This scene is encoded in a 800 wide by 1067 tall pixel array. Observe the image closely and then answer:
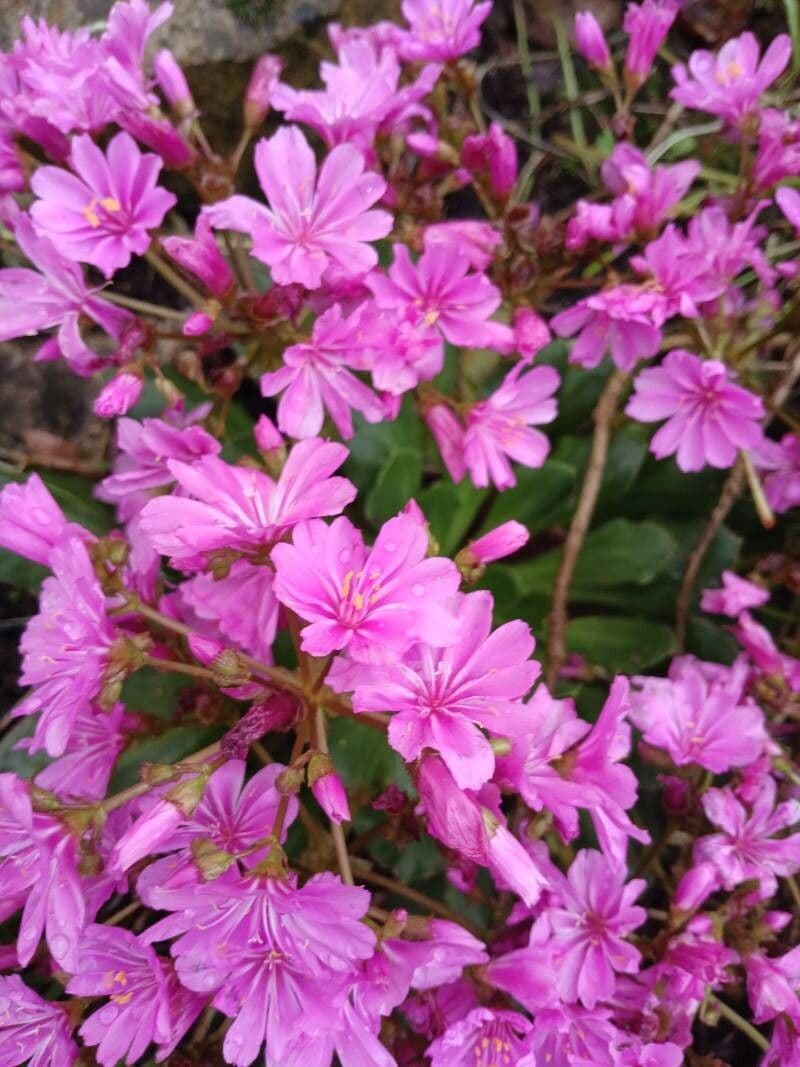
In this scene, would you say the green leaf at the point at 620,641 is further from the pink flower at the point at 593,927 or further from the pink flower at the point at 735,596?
the pink flower at the point at 593,927

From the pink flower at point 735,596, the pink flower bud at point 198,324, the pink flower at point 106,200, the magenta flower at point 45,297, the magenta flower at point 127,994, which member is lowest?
the pink flower at point 735,596

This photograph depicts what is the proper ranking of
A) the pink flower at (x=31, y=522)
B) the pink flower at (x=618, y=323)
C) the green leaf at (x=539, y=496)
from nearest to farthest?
the pink flower at (x=31, y=522)
the pink flower at (x=618, y=323)
the green leaf at (x=539, y=496)

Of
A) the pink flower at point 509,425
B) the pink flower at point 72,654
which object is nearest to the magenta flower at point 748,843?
the pink flower at point 509,425

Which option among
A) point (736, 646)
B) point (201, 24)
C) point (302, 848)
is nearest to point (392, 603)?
point (302, 848)

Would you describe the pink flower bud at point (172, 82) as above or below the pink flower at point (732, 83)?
above

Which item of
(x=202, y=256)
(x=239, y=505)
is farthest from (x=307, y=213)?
(x=239, y=505)

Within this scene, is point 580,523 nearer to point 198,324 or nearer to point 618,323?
point 618,323

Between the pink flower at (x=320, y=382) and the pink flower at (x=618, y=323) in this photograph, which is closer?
the pink flower at (x=320, y=382)
